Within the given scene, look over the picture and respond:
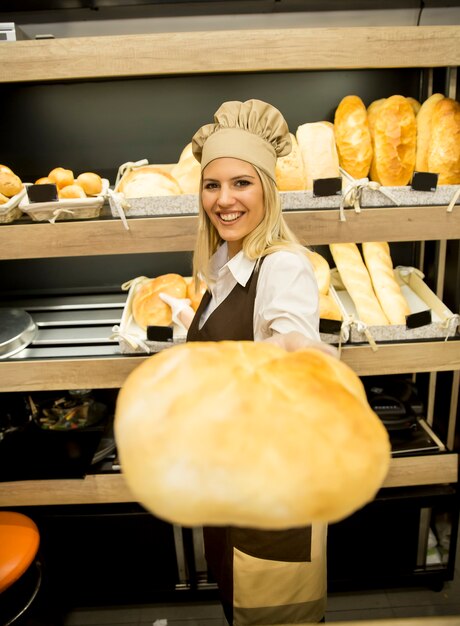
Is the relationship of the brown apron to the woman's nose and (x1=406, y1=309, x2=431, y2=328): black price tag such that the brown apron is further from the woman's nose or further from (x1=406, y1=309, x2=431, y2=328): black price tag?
(x1=406, y1=309, x2=431, y2=328): black price tag

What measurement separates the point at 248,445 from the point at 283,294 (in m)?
0.64

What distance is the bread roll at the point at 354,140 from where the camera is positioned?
163cm

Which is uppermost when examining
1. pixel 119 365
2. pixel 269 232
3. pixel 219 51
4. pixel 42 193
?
pixel 219 51

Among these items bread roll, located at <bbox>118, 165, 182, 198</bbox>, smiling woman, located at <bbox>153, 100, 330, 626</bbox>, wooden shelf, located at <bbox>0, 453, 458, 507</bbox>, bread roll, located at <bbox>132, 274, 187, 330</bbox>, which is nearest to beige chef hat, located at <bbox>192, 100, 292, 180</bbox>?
smiling woman, located at <bbox>153, 100, 330, 626</bbox>

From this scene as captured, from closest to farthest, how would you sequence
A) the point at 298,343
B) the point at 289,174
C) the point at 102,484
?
the point at 298,343
the point at 289,174
the point at 102,484

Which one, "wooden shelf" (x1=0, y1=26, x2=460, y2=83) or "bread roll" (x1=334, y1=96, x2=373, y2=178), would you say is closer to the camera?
"wooden shelf" (x1=0, y1=26, x2=460, y2=83)

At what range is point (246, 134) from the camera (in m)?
1.16

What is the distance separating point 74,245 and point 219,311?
595 millimetres

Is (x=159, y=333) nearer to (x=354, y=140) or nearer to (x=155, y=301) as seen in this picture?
(x=155, y=301)

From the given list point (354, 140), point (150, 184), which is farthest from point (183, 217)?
point (354, 140)

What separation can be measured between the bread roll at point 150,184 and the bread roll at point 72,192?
0.14m

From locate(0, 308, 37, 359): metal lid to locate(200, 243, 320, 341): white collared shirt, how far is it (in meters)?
0.94

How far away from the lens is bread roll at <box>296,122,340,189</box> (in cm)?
162

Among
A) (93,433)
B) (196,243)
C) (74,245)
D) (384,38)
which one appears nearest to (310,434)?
(196,243)
